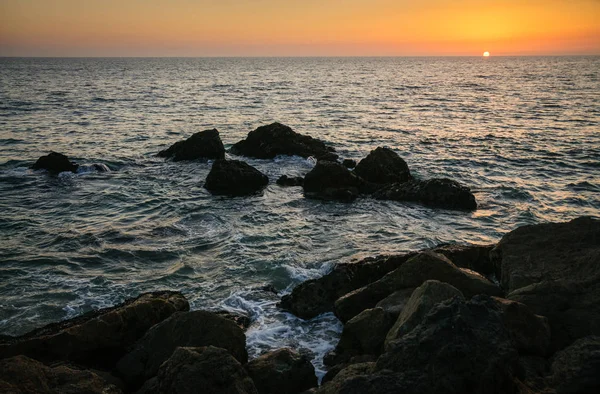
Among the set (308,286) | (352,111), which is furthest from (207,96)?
(308,286)

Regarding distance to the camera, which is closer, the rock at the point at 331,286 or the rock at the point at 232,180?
the rock at the point at 331,286

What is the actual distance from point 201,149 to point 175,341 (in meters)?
20.1

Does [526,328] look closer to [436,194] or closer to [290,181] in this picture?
[436,194]

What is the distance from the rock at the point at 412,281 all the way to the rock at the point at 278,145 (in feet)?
56.6

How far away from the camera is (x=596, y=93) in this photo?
60.9 metres

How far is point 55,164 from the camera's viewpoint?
79.6ft

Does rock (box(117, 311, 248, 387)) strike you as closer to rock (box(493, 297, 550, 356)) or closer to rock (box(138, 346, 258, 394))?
rock (box(138, 346, 258, 394))

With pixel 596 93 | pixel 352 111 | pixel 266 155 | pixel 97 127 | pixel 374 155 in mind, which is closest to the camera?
pixel 374 155

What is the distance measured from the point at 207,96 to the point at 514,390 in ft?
198

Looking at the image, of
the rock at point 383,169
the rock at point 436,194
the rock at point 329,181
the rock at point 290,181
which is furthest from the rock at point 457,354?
the rock at point 290,181

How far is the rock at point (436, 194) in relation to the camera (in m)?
18.6

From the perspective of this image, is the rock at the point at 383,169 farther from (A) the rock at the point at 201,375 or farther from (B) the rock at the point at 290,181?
(A) the rock at the point at 201,375

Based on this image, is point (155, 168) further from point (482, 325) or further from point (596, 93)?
point (596, 93)

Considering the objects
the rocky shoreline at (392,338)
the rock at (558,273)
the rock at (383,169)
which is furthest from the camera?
the rock at (383,169)
